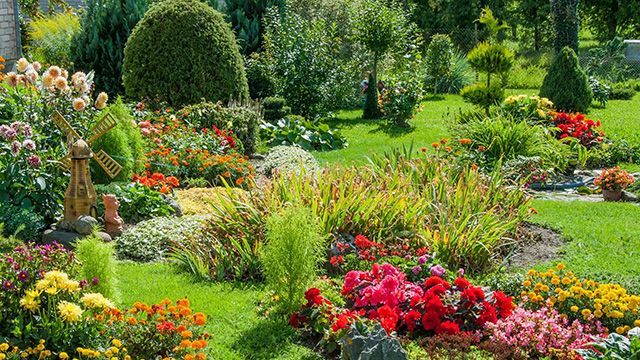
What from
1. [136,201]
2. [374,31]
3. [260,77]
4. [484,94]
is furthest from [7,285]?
[374,31]

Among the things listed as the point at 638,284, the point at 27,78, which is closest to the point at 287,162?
the point at 27,78

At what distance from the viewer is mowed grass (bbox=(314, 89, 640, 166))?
1370cm

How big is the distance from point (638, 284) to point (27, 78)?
687 centimetres

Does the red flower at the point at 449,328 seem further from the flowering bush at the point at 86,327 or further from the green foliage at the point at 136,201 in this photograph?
the green foliage at the point at 136,201

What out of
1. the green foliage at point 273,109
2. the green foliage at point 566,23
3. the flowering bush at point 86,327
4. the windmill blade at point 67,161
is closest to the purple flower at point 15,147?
the windmill blade at point 67,161

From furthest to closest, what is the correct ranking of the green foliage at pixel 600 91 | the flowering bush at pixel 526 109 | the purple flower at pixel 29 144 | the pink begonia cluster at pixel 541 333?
the green foliage at pixel 600 91 → the flowering bush at pixel 526 109 → the purple flower at pixel 29 144 → the pink begonia cluster at pixel 541 333

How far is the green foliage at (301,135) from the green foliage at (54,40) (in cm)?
551

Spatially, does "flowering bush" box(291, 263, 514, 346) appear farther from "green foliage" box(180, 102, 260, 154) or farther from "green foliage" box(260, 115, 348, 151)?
"green foliage" box(260, 115, 348, 151)

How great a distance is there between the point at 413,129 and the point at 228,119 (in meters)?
4.49

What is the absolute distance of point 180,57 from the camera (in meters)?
13.9

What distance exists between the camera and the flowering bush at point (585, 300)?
604 cm

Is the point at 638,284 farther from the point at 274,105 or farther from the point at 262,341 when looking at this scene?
the point at 274,105

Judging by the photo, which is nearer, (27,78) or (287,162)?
(27,78)

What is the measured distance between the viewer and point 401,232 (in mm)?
7875
